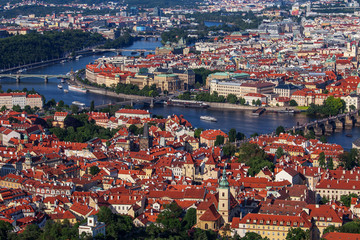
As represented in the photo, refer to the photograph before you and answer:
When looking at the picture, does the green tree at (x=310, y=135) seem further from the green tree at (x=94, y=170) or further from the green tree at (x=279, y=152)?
the green tree at (x=94, y=170)

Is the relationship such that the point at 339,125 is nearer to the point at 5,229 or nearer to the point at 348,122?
the point at 348,122

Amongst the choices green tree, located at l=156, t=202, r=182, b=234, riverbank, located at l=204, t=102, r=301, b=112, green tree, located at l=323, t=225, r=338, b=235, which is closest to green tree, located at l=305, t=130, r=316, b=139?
riverbank, located at l=204, t=102, r=301, b=112

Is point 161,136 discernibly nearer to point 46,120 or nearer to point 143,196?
point 46,120

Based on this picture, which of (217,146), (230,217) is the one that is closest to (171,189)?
(230,217)

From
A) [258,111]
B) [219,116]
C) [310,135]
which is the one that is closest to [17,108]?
[219,116]

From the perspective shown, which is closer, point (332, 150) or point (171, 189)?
point (171, 189)

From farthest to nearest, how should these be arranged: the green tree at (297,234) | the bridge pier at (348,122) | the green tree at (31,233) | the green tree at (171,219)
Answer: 1. the bridge pier at (348,122)
2. the green tree at (171,219)
3. the green tree at (31,233)
4. the green tree at (297,234)

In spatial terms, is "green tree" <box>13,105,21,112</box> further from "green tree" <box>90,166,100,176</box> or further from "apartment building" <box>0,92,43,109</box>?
"green tree" <box>90,166,100,176</box>

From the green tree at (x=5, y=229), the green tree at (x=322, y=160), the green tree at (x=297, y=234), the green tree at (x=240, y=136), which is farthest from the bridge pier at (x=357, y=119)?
the green tree at (x=5, y=229)
